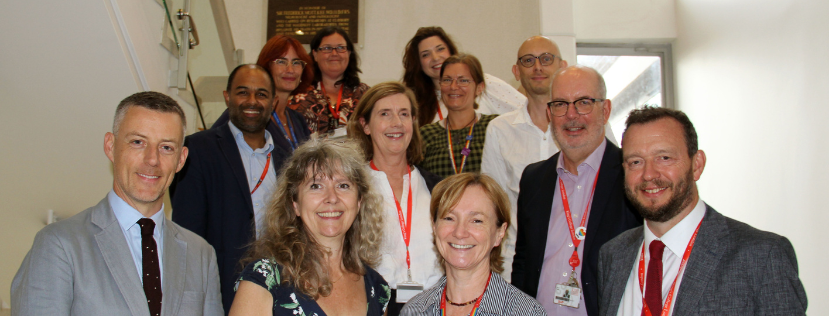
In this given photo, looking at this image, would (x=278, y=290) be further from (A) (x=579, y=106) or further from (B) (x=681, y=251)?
(A) (x=579, y=106)

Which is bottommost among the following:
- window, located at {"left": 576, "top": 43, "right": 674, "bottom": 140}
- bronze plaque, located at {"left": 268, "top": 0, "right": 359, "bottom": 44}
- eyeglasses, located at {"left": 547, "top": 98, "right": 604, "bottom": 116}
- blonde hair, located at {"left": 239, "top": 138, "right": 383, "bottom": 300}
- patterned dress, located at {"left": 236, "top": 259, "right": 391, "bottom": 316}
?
patterned dress, located at {"left": 236, "top": 259, "right": 391, "bottom": 316}

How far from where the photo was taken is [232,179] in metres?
3.29

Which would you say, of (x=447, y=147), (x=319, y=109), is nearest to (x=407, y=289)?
(x=447, y=147)

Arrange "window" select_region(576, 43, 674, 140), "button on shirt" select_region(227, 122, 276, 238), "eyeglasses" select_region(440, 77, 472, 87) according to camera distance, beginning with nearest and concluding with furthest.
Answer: "button on shirt" select_region(227, 122, 276, 238) → "eyeglasses" select_region(440, 77, 472, 87) → "window" select_region(576, 43, 674, 140)

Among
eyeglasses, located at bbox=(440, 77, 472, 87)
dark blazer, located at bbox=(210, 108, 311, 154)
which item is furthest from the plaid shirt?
dark blazer, located at bbox=(210, 108, 311, 154)

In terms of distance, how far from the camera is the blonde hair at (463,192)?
2.54 meters

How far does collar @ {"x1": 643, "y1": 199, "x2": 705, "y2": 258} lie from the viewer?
7.19ft

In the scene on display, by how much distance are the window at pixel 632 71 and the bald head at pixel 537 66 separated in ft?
12.0

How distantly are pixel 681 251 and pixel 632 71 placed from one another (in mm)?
5982

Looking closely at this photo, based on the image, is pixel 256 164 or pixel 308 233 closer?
pixel 308 233

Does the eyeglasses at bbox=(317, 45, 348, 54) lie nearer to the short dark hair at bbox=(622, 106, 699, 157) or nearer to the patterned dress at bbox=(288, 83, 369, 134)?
the patterned dress at bbox=(288, 83, 369, 134)

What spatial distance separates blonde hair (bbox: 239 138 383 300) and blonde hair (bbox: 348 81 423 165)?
65 centimetres

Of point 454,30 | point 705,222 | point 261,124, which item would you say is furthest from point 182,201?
point 454,30

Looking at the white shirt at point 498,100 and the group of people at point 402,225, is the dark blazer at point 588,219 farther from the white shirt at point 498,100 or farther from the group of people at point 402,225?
the white shirt at point 498,100
